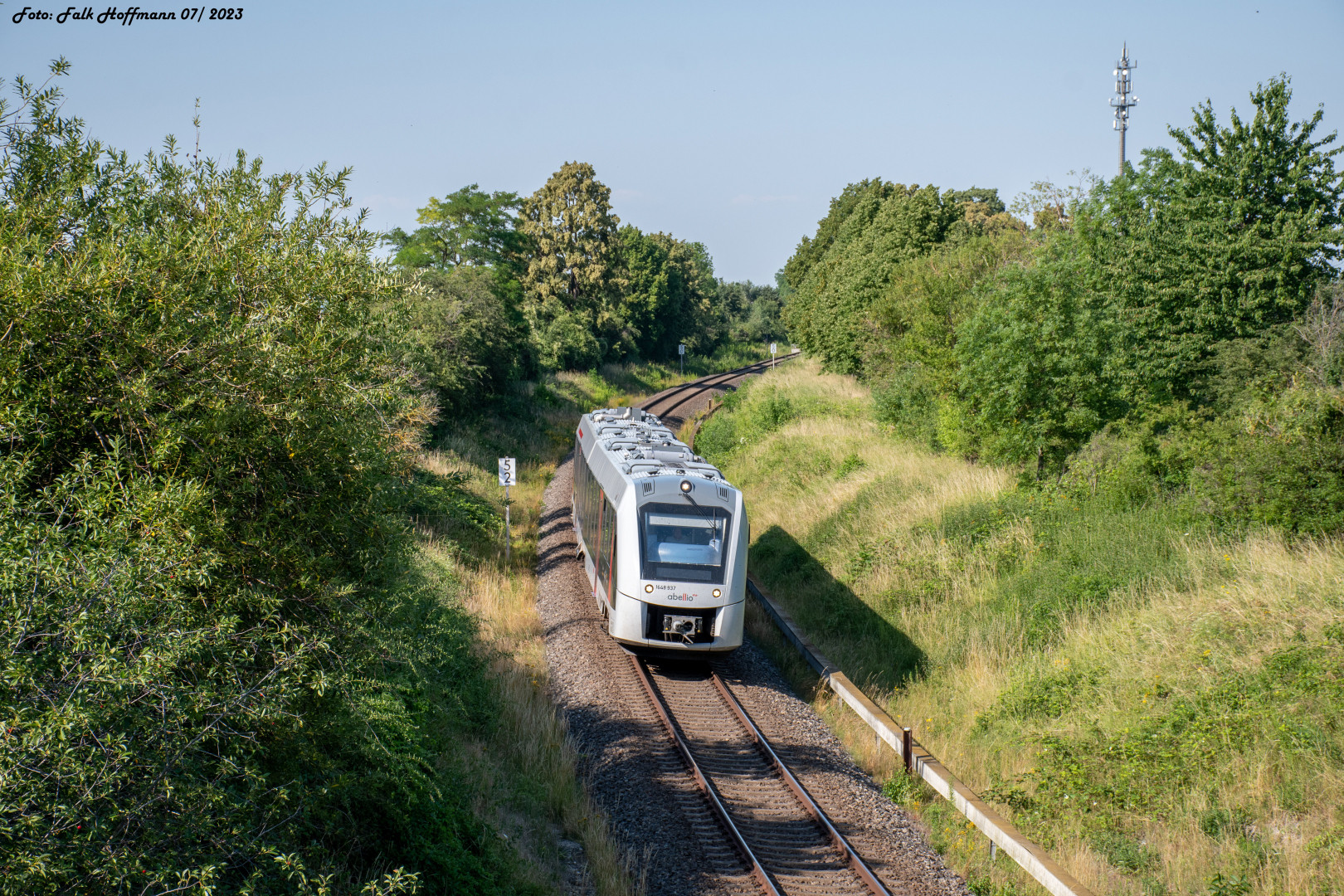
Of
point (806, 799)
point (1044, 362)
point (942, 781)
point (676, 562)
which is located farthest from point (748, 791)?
point (1044, 362)

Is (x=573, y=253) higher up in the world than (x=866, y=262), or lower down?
higher up

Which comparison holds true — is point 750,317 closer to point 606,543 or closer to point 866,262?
point 866,262

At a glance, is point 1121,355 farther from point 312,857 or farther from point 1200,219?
point 312,857

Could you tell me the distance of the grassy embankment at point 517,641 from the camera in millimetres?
8516

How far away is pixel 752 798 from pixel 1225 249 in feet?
48.9

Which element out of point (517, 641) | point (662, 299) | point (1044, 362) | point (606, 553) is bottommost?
point (517, 641)

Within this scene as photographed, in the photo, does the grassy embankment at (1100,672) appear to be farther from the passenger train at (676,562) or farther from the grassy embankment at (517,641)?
the grassy embankment at (517,641)

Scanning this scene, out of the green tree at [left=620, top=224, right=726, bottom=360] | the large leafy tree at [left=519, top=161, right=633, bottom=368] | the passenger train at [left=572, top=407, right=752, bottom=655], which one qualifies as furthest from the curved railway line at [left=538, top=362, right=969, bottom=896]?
the green tree at [left=620, top=224, right=726, bottom=360]

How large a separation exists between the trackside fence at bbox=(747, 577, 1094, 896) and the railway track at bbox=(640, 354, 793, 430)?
2246 centimetres

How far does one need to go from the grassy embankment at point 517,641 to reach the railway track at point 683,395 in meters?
5.16

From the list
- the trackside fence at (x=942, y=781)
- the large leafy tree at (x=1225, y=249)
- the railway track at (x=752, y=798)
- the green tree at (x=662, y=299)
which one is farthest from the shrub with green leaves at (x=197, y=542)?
the green tree at (x=662, y=299)

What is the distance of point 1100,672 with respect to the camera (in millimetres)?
10695

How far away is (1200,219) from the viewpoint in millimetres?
17719

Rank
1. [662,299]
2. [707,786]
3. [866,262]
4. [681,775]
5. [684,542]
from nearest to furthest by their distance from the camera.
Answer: [707,786]
[681,775]
[684,542]
[866,262]
[662,299]
